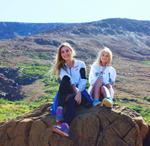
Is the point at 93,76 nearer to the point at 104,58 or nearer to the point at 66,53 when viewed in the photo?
the point at 104,58

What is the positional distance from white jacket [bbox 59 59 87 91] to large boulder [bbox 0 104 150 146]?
37.2 inches

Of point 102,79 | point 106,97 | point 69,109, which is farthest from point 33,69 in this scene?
point 69,109

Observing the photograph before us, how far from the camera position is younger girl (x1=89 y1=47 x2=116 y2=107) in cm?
1625

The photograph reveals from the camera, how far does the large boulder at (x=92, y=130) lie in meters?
16.0

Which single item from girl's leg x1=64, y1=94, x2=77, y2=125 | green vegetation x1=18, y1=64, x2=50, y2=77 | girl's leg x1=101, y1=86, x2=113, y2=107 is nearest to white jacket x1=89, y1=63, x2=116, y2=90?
girl's leg x1=101, y1=86, x2=113, y2=107

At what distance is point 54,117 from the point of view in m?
16.6

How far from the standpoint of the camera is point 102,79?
16.4 m

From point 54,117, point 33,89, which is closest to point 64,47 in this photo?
point 54,117

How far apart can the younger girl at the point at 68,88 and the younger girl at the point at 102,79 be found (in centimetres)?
36

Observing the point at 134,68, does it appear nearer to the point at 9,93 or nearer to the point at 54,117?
the point at 9,93

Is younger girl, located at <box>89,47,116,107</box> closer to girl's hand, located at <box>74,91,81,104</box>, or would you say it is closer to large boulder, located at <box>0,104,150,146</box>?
large boulder, located at <box>0,104,150,146</box>

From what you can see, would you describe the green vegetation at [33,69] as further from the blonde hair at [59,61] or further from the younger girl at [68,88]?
the younger girl at [68,88]

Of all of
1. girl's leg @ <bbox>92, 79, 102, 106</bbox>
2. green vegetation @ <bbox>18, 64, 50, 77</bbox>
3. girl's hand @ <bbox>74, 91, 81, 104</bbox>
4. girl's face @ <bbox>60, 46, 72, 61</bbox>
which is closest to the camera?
girl's hand @ <bbox>74, 91, 81, 104</bbox>

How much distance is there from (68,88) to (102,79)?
4.04ft
